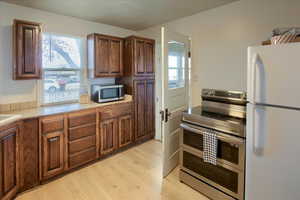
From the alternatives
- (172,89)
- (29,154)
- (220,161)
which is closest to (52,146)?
(29,154)

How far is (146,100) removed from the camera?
398cm

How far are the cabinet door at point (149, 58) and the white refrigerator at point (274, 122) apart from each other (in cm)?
247

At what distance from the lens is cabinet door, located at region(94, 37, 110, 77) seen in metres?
3.37

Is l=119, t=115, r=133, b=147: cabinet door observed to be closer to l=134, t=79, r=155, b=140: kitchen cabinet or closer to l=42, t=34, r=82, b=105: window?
l=134, t=79, r=155, b=140: kitchen cabinet

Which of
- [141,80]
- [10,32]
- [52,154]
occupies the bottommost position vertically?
[52,154]

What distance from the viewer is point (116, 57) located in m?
3.67

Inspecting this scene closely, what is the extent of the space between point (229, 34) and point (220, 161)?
1.83m

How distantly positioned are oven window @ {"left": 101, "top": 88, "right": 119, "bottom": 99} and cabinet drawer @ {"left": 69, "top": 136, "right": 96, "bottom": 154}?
770 millimetres

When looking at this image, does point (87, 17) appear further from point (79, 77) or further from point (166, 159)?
point (166, 159)

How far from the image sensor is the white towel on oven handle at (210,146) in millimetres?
2131

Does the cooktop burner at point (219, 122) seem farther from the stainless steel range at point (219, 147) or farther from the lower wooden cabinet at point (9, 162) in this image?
the lower wooden cabinet at point (9, 162)

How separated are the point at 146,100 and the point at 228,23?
2.04m

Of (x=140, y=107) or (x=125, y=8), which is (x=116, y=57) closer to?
(x=125, y=8)

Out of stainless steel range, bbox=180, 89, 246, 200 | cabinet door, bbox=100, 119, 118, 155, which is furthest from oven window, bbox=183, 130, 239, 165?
cabinet door, bbox=100, 119, 118, 155
